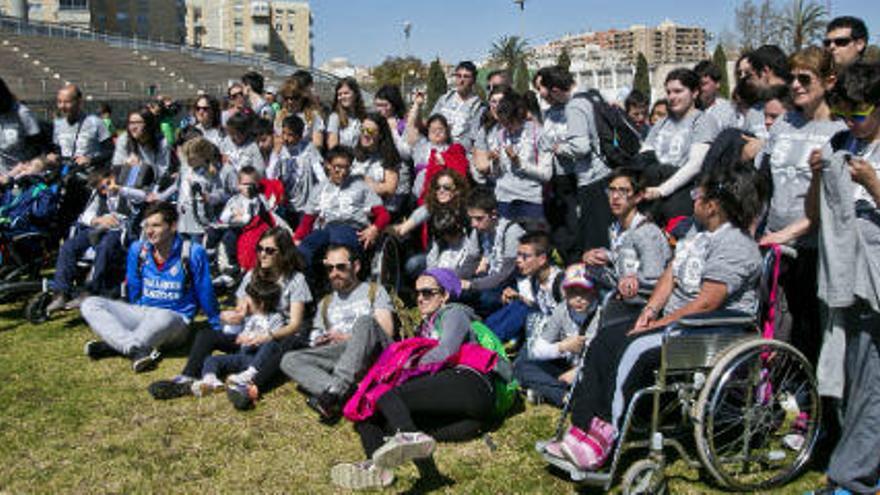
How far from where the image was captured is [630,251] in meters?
4.89

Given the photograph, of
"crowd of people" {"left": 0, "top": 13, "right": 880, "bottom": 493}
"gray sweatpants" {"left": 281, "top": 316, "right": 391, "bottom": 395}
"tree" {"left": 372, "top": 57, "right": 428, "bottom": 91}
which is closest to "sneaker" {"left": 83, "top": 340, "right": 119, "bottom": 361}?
"crowd of people" {"left": 0, "top": 13, "right": 880, "bottom": 493}

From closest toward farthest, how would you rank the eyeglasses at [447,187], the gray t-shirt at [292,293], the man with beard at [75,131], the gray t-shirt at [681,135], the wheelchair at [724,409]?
the wheelchair at [724,409] < the gray t-shirt at [681,135] < the gray t-shirt at [292,293] < the eyeglasses at [447,187] < the man with beard at [75,131]

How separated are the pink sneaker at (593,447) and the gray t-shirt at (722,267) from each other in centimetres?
81

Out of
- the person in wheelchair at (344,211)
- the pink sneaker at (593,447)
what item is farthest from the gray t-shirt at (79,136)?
the pink sneaker at (593,447)

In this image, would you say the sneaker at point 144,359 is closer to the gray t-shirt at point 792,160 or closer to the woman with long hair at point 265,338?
the woman with long hair at point 265,338

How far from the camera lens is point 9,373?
19.6 ft

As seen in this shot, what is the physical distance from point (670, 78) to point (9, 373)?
528cm

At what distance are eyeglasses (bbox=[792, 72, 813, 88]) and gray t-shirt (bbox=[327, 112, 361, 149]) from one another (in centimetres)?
485

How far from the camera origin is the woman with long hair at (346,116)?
8.09 metres

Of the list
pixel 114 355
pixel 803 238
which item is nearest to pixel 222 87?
pixel 114 355

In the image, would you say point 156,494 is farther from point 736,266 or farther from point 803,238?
point 803,238

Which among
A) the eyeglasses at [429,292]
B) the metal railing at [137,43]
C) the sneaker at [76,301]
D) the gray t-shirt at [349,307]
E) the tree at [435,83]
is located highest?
the metal railing at [137,43]

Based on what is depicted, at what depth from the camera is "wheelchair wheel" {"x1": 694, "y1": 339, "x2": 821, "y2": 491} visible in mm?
3680

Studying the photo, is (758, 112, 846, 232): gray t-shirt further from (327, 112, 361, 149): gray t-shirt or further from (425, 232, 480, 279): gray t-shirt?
(327, 112, 361, 149): gray t-shirt
